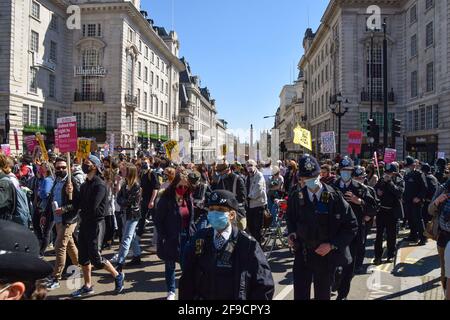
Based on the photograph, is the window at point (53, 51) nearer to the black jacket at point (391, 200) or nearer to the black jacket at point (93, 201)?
the black jacket at point (93, 201)

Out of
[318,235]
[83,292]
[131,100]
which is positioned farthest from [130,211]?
[131,100]

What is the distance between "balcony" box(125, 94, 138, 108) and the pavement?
38.6m

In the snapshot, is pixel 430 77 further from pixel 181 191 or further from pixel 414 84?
pixel 181 191

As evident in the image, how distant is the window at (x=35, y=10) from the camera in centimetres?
3816

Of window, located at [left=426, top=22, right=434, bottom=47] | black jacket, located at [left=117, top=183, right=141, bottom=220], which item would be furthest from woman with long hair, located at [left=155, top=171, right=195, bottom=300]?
window, located at [left=426, top=22, right=434, bottom=47]

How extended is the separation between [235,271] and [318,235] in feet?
5.76

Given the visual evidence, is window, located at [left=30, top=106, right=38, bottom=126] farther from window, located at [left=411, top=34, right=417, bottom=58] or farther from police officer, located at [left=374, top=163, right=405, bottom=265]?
police officer, located at [left=374, top=163, right=405, bottom=265]

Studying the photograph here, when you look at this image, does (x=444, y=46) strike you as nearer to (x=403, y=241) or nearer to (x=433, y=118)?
(x=433, y=118)

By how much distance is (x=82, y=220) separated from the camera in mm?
6426

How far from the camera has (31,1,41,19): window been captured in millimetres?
38156

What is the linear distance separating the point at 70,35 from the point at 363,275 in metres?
45.3

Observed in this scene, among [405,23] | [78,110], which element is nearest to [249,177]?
[405,23]

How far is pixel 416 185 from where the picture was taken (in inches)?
422

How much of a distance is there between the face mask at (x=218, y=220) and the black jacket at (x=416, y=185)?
871cm
